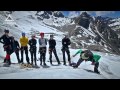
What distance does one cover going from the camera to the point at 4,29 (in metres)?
7.40

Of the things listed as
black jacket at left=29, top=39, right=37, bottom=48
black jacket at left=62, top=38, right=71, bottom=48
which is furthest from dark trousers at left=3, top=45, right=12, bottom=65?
black jacket at left=62, top=38, right=71, bottom=48

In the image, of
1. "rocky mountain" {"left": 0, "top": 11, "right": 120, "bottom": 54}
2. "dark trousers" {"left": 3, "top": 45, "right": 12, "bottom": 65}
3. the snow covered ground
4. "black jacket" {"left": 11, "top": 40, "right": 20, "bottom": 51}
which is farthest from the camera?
"rocky mountain" {"left": 0, "top": 11, "right": 120, "bottom": 54}

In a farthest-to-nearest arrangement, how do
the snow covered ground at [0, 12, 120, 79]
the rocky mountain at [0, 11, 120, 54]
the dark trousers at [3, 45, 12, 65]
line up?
the rocky mountain at [0, 11, 120, 54], the dark trousers at [3, 45, 12, 65], the snow covered ground at [0, 12, 120, 79]

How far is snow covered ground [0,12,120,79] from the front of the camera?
284 inches

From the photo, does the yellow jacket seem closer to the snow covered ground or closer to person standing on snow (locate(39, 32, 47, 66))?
the snow covered ground

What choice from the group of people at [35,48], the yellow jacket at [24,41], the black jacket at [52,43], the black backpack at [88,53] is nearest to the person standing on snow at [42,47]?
the group of people at [35,48]

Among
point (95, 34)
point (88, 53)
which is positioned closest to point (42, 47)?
point (88, 53)

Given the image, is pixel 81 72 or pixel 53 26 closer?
pixel 81 72

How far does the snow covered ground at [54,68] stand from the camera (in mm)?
7211

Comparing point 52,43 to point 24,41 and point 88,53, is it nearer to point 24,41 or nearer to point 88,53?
point 24,41
